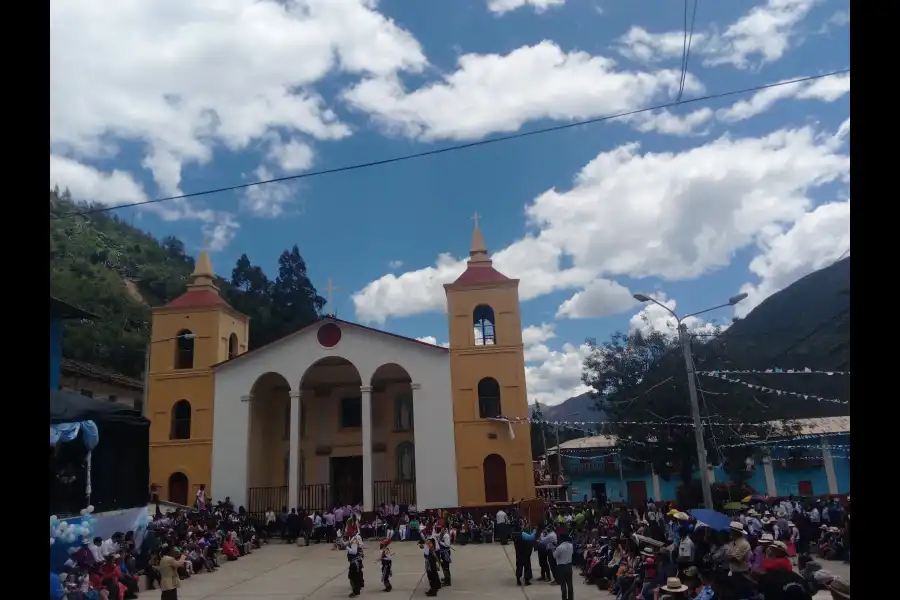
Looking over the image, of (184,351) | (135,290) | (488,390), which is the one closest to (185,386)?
(184,351)

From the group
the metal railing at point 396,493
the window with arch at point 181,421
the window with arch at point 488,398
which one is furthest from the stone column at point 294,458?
the window with arch at point 488,398

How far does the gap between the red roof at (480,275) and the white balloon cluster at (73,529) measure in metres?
17.5

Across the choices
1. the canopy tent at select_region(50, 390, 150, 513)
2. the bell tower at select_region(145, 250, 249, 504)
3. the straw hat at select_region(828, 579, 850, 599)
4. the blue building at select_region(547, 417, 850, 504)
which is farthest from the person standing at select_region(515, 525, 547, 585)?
the bell tower at select_region(145, 250, 249, 504)

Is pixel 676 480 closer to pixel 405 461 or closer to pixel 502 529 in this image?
A: pixel 405 461

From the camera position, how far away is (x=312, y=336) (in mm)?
26938

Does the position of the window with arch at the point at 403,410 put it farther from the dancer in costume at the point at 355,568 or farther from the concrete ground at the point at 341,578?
the dancer in costume at the point at 355,568

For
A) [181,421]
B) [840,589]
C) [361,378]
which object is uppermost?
[361,378]

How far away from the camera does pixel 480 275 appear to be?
93.2 feet

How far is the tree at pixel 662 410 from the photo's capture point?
79.8 feet

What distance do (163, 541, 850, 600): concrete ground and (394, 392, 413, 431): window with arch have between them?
26.2 ft

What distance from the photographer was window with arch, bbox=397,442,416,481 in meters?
28.0

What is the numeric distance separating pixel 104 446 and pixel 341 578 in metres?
6.02
